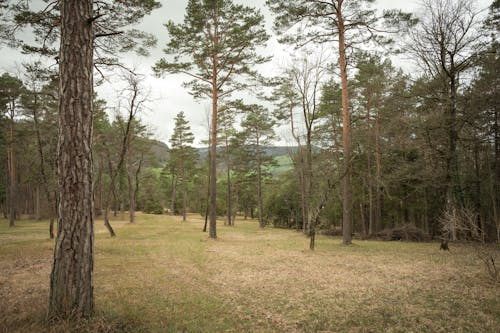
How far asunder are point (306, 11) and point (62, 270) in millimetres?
14009

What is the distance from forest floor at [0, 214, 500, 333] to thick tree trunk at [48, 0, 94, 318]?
0.37 meters

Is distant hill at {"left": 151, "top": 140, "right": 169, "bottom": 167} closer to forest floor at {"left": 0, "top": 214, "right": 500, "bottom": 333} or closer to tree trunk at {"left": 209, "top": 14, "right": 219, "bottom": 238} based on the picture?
tree trunk at {"left": 209, "top": 14, "right": 219, "bottom": 238}

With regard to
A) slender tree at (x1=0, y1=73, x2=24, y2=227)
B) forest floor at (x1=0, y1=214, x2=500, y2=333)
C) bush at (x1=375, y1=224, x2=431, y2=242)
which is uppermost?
slender tree at (x1=0, y1=73, x2=24, y2=227)

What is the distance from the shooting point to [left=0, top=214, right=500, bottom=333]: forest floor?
13.1 feet

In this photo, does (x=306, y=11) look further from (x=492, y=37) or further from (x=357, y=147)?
(x=357, y=147)

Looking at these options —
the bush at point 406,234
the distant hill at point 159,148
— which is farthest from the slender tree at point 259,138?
the bush at point 406,234

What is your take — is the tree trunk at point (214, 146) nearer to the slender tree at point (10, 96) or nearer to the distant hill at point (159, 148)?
the slender tree at point (10, 96)

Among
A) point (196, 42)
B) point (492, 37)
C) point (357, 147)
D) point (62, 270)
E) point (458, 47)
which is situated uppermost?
point (196, 42)

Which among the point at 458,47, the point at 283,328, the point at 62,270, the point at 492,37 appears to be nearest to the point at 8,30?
the point at 62,270

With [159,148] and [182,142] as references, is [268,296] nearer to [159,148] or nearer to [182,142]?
[182,142]

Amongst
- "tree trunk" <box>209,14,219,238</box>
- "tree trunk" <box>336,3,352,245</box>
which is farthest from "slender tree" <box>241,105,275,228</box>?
"tree trunk" <box>336,3,352,245</box>

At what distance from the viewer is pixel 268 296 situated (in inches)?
219

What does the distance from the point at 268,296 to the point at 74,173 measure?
4.21 metres

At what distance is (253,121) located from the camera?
2912 centimetres
